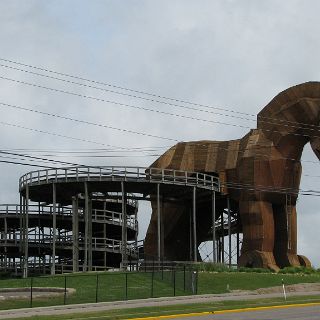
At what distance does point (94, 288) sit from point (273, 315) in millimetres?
16141

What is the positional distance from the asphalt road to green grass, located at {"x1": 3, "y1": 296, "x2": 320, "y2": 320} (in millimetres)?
1969

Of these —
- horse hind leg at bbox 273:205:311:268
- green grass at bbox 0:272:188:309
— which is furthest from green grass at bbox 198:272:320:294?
horse hind leg at bbox 273:205:311:268

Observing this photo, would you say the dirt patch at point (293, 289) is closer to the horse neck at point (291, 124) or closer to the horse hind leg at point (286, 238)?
the horse hind leg at point (286, 238)

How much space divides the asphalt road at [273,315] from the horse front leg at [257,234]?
25239 millimetres

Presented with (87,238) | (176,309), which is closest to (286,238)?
(87,238)

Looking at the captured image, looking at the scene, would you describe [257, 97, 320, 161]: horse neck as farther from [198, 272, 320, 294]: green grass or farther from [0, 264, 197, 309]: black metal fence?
[0, 264, 197, 309]: black metal fence

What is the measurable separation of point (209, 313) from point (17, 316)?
703 cm

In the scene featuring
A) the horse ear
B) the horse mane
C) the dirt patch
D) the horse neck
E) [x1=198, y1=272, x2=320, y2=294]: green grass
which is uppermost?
the horse mane

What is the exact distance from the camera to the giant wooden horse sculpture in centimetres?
5453

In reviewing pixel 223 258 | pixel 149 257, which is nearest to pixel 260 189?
pixel 149 257

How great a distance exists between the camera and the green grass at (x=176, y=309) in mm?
27281

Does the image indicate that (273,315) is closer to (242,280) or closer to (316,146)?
(242,280)

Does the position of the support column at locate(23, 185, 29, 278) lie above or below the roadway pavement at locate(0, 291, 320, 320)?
above

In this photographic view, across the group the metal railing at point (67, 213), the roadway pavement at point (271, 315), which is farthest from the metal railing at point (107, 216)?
the roadway pavement at point (271, 315)
